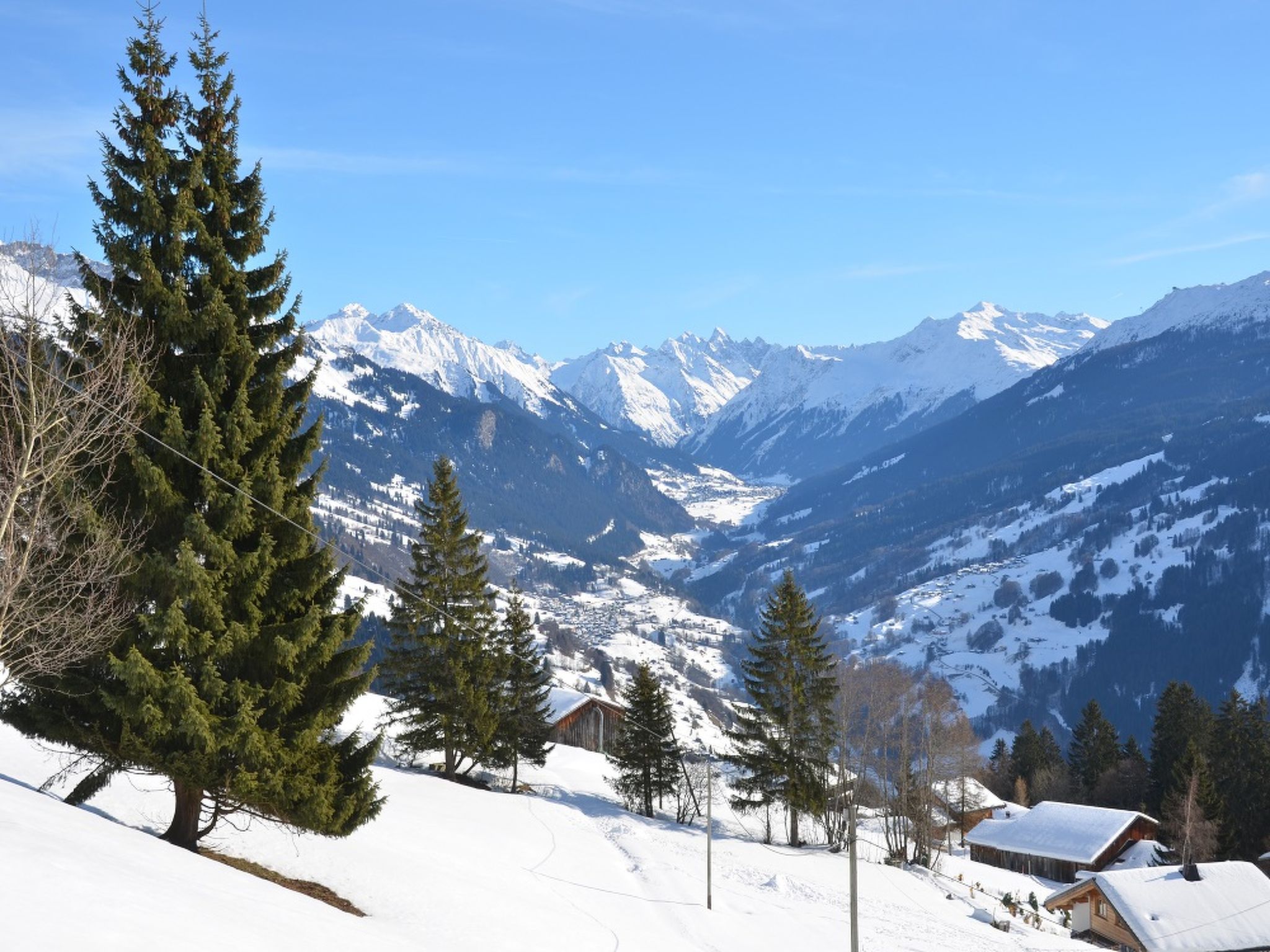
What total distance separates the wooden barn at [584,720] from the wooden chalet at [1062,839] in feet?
94.7

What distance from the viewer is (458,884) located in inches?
1014

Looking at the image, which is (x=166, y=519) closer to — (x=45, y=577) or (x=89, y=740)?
(x=45, y=577)

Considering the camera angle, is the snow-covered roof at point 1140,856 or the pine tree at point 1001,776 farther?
the pine tree at point 1001,776

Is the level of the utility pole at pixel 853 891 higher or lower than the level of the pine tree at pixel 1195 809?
lower

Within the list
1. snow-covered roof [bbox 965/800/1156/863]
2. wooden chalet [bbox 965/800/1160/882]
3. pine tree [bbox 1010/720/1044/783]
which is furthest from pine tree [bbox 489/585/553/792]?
pine tree [bbox 1010/720/1044/783]

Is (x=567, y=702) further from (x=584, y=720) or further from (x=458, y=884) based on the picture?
(x=458, y=884)

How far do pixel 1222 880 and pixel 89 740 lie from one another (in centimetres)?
5748

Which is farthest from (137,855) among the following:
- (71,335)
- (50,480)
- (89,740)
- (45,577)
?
(71,335)

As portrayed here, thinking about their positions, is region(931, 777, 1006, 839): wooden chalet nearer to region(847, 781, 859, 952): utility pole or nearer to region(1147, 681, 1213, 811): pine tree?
region(1147, 681, 1213, 811): pine tree

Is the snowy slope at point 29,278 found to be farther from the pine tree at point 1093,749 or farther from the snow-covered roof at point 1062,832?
the pine tree at point 1093,749

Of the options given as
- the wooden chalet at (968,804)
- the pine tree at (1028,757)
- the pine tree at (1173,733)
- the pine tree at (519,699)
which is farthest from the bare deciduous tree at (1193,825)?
the pine tree at (519,699)

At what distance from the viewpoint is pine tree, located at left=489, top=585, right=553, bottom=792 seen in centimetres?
4778

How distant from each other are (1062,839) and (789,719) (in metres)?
34.5

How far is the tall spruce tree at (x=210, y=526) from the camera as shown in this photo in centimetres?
1819
